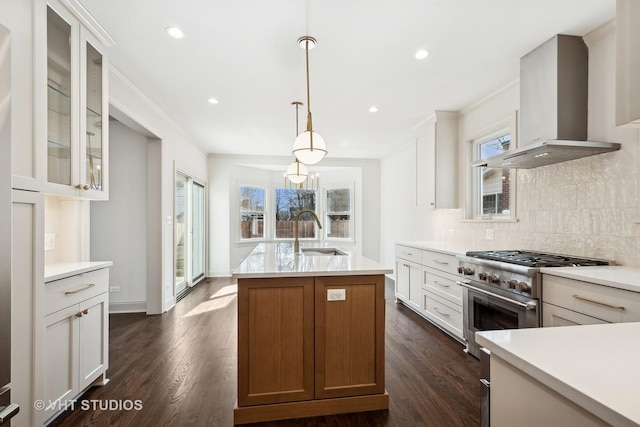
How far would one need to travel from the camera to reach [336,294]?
1.97 meters

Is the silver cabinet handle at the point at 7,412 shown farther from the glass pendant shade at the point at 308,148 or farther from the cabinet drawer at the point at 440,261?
the cabinet drawer at the point at 440,261

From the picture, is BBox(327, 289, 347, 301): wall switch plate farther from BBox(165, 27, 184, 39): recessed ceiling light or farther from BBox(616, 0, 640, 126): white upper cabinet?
BBox(165, 27, 184, 39): recessed ceiling light

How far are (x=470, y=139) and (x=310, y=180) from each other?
4.35 m

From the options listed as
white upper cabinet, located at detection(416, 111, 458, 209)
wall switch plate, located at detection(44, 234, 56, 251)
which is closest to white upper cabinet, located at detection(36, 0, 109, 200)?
wall switch plate, located at detection(44, 234, 56, 251)

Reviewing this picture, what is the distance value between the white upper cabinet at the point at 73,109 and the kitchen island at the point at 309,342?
1.24 metres

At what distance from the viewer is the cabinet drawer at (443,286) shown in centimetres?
305

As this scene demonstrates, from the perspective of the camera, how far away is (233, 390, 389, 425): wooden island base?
73.4 inches

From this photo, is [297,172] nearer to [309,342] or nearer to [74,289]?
[309,342]

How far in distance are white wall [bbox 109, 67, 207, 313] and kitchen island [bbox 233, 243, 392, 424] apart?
2339 mm

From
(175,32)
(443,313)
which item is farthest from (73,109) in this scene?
(443,313)

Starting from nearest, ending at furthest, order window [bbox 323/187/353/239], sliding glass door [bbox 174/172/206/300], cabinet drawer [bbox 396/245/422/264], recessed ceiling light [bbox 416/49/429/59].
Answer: recessed ceiling light [bbox 416/49/429/59]
cabinet drawer [bbox 396/245/422/264]
sliding glass door [bbox 174/172/206/300]
window [bbox 323/187/353/239]

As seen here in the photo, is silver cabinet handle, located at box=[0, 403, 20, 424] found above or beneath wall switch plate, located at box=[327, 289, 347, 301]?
beneath

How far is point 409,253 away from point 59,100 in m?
3.74

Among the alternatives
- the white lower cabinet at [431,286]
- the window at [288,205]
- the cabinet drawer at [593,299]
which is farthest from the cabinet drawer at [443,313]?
the window at [288,205]
